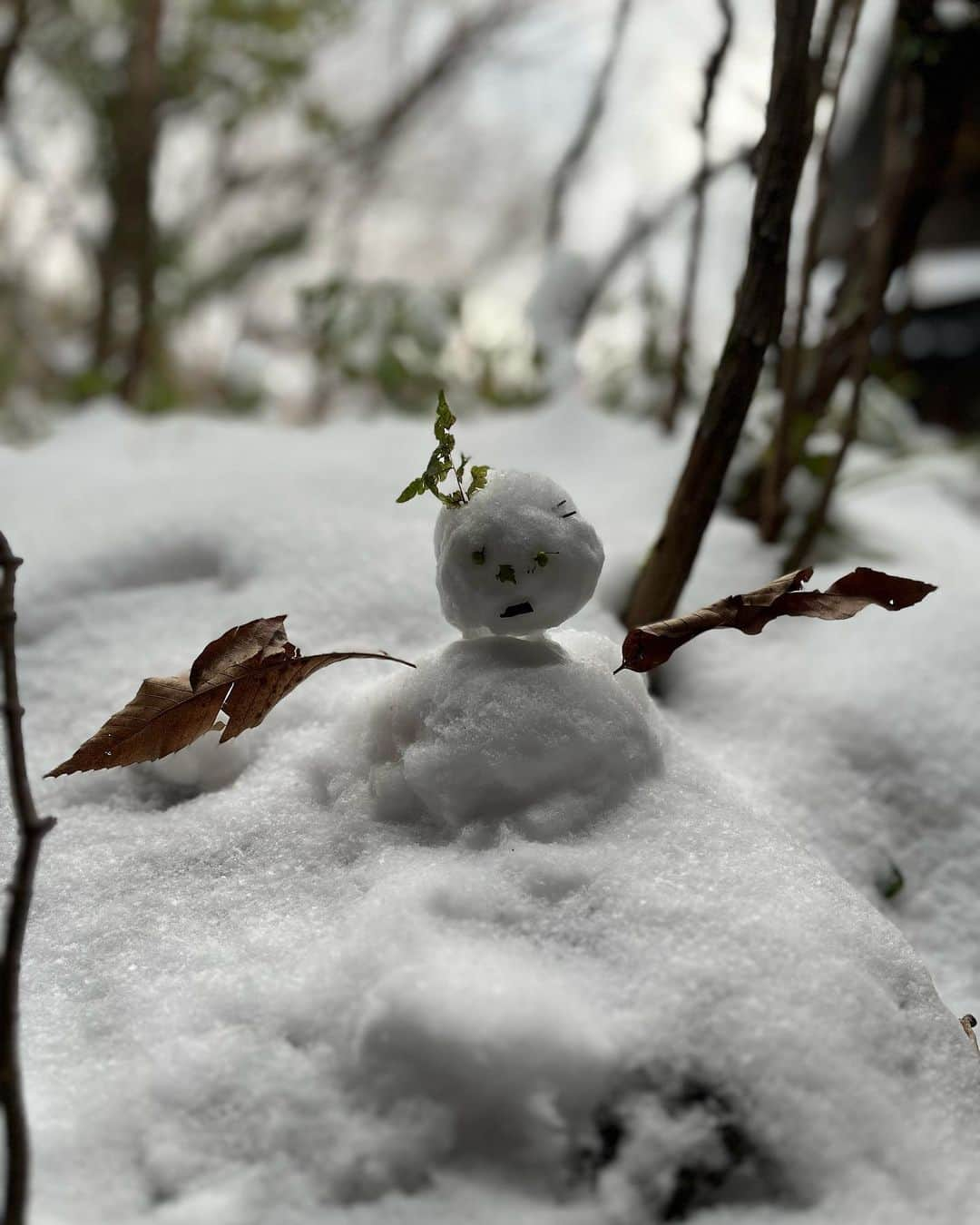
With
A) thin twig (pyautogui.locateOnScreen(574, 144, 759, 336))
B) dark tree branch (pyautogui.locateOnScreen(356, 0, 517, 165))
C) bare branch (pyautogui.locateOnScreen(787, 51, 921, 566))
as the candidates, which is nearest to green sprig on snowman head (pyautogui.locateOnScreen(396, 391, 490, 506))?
bare branch (pyautogui.locateOnScreen(787, 51, 921, 566))

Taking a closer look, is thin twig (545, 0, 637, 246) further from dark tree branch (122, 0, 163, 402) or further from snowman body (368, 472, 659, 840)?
snowman body (368, 472, 659, 840)

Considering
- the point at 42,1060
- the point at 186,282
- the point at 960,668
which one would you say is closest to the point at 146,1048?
the point at 42,1060

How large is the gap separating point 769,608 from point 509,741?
8.0 inches

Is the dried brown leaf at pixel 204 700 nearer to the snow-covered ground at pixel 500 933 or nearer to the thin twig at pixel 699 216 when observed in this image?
the snow-covered ground at pixel 500 933

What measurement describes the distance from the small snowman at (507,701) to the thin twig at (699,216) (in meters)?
0.76

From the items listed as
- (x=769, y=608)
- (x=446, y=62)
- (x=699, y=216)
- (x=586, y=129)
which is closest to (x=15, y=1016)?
(x=769, y=608)

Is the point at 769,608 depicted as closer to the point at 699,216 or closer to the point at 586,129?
the point at 699,216

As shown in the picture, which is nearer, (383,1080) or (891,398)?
(383,1080)

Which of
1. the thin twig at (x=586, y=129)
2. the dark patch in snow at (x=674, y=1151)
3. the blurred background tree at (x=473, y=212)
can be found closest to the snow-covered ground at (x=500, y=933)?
the dark patch in snow at (x=674, y=1151)

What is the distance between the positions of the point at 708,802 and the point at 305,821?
268 mm

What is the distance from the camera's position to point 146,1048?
49 cm

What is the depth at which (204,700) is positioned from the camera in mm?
615

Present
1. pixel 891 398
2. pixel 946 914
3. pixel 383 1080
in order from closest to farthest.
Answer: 1. pixel 383 1080
2. pixel 946 914
3. pixel 891 398

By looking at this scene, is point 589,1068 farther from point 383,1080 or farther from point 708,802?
point 708,802
